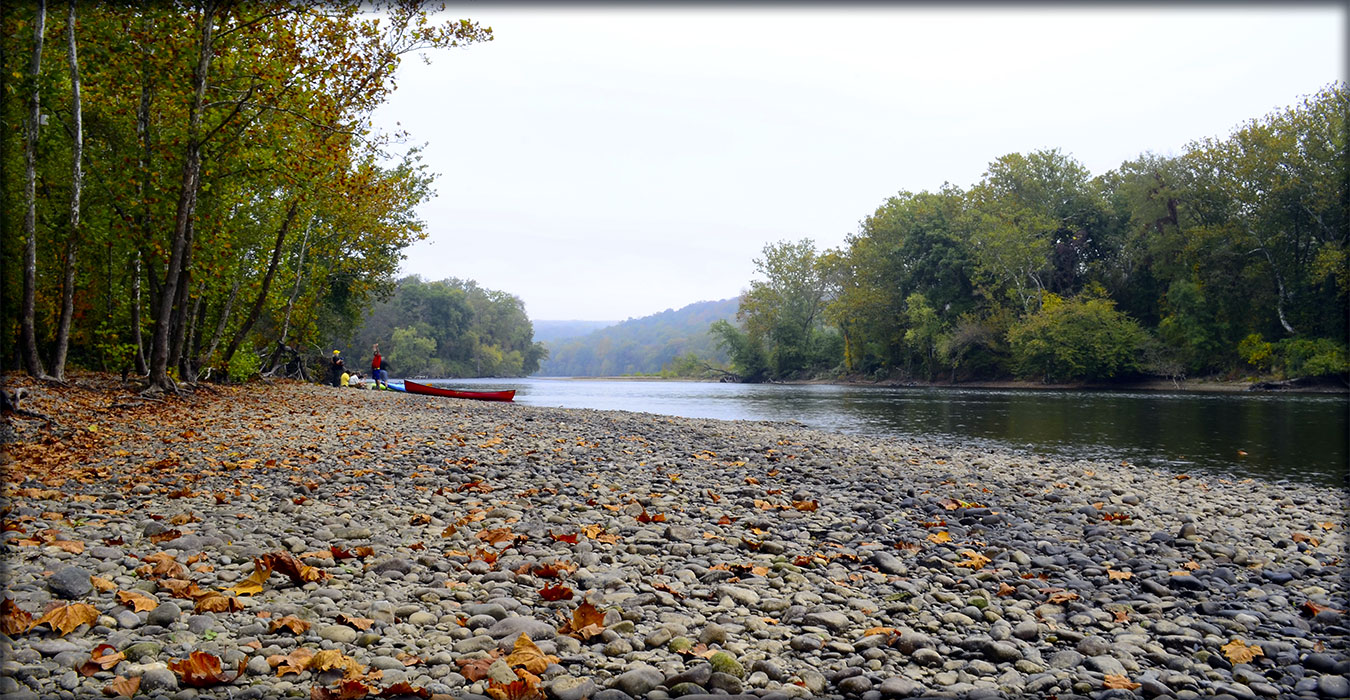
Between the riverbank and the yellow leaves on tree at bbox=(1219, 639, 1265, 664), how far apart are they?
0.05ft

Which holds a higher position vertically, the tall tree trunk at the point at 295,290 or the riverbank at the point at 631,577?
the tall tree trunk at the point at 295,290

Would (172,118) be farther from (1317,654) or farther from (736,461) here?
(1317,654)

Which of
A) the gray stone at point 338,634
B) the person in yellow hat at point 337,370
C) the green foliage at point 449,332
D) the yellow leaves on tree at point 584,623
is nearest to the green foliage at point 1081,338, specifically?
the person in yellow hat at point 337,370

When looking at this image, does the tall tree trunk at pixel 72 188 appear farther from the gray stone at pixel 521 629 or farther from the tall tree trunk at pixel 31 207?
the gray stone at pixel 521 629

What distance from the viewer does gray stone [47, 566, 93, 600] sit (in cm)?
357

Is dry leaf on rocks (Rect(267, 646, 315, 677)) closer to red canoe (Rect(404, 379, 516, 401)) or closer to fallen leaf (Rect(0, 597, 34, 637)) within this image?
fallen leaf (Rect(0, 597, 34, 637))

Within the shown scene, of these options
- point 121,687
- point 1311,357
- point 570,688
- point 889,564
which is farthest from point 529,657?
point 1311,357

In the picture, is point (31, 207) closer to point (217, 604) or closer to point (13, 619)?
point (13, 619)

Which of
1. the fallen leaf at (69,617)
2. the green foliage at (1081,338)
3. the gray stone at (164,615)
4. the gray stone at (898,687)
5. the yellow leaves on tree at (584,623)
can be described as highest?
the green foliage at (1081,338)

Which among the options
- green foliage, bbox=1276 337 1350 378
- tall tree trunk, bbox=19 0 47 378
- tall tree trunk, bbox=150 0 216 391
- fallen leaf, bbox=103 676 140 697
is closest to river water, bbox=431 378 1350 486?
green foliage, bbox=1276 337 1350 378

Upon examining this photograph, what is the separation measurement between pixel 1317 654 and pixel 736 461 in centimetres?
708

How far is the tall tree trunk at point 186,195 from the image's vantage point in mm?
12672

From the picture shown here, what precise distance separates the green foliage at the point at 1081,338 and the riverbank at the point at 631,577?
145 ft

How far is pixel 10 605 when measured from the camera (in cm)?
326
